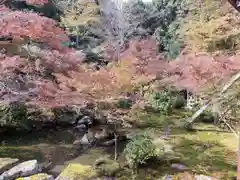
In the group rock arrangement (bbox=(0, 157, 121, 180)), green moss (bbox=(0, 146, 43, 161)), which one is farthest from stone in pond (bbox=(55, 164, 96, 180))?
green moss (bbox=(0, 146, 43, 161))

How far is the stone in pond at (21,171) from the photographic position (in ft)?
24.5

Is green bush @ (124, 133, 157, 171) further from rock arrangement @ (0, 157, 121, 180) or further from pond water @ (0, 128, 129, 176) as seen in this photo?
pond water @ (0, 128, 129, 176)

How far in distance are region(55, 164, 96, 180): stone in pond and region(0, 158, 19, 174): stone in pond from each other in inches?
63.0

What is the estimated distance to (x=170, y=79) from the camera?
13758mm

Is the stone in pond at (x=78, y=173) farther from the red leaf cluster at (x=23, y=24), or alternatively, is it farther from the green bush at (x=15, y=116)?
the green bush at (x=15, y=116)

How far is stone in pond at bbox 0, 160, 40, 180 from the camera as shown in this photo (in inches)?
294

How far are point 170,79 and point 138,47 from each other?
7.13 feet

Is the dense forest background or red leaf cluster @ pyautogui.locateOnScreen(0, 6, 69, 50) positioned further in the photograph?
the dense forest background

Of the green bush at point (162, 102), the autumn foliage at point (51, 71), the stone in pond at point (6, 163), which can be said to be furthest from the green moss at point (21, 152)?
the green bush at point (162, 102)

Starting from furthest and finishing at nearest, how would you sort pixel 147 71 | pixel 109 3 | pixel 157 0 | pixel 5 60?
1. pixel 157 0
2. pixel 109 3
3. pixel 147 71
4. pixel 5 60

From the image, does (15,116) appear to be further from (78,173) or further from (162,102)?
(162,102)

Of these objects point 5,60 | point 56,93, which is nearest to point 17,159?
point 56,93

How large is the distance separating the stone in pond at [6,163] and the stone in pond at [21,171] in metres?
0.36

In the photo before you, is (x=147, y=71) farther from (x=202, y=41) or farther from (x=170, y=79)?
(x=202, y=41)
